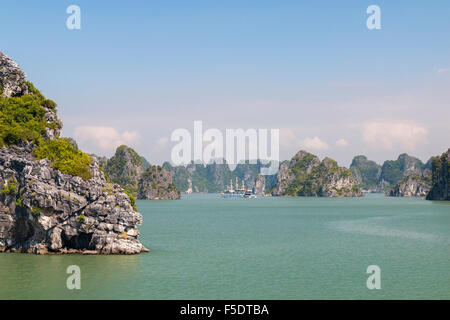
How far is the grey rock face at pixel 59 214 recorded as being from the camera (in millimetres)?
44469

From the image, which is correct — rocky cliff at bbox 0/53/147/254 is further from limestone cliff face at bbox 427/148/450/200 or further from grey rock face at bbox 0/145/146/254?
limestone cliff face at bbox 427/148/450/200

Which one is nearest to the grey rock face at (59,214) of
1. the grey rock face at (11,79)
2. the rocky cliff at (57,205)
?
the rocky cliff at (57,205)

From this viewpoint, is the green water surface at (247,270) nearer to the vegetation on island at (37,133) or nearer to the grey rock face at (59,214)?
the grey rock face at (59,214)

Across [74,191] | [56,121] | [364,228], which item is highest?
[56,121]

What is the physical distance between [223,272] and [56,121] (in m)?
32.0

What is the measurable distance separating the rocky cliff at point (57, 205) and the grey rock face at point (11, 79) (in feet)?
32.7

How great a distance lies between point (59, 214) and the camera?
44.7m

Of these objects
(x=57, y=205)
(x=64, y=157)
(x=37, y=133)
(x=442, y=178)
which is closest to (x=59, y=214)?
(x=57, y=205)

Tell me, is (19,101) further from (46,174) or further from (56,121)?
(46,174)

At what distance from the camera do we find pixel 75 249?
45625 mm

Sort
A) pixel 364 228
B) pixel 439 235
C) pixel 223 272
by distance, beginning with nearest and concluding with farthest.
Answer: pixel 223 272 → pixel 439 235 → pixel 364 228

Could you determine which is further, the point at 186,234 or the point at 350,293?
the point at 186,234
